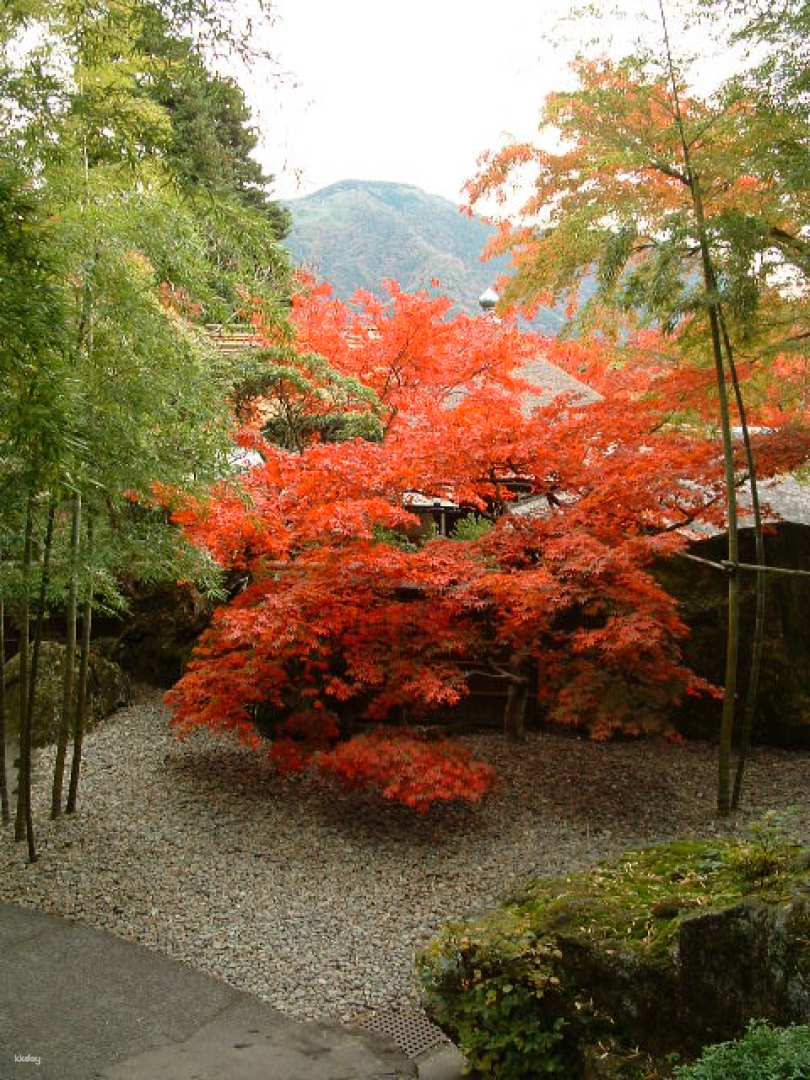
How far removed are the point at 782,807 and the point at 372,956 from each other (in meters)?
3.60

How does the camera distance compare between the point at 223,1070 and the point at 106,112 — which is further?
the point at 106,112

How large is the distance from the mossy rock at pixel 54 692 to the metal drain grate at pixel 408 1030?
4.78 m

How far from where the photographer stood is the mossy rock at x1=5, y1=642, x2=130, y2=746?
26.9 ft

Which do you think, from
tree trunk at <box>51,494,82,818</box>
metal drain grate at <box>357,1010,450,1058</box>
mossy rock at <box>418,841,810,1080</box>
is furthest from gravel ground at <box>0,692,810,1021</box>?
mossy rock at <box>418,841,810,1080</box>

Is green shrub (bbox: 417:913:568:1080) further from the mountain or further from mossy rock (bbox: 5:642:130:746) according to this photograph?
the mountain

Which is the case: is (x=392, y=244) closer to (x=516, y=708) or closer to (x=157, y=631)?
(x=157, y=631)

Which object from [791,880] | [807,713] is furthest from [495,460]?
[791,880]

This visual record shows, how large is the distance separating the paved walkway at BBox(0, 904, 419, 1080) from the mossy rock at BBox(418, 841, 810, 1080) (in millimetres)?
617

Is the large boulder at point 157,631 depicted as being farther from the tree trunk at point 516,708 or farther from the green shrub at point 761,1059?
the green shrub at point 761,1059

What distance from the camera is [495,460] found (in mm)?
6750

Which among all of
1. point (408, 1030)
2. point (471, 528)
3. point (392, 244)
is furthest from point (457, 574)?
point (392, 244)

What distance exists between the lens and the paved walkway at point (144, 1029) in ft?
12.1

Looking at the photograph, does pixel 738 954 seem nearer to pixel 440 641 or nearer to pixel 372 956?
pixel 372 956

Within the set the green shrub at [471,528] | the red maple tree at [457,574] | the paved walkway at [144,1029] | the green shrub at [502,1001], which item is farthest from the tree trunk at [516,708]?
the green shrub at [502,1001]
